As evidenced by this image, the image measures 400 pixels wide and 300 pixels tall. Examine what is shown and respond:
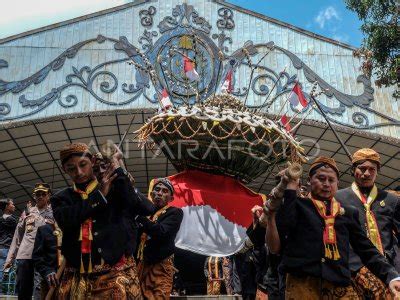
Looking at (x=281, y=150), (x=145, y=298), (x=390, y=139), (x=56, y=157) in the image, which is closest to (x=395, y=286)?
(x=145, y=298)

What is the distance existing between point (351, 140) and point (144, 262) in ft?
30.1

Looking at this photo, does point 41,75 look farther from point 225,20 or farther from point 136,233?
point 136,233

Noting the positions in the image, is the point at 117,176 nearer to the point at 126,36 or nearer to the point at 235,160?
Result: the point at 235,160

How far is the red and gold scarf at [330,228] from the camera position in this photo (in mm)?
2596

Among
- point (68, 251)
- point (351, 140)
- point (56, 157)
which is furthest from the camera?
point (56, 157)

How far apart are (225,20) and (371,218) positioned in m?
9.30

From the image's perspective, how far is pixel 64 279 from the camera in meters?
2.71

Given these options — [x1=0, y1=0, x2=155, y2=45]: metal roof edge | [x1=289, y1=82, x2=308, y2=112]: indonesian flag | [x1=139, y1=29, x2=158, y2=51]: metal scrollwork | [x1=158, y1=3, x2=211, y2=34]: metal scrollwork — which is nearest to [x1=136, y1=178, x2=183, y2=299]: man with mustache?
[x1=289, y1=82, x2=308, y2=112]: indonesian flag

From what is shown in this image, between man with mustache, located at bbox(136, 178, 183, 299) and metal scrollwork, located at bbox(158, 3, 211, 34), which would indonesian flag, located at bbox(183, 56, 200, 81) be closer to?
man with mustache, located at bbox(136, 178, 183, 299)

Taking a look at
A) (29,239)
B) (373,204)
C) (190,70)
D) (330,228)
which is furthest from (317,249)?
(190,70)

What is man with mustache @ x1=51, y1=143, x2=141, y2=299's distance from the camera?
2584mm

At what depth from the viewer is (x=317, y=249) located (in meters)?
2.56

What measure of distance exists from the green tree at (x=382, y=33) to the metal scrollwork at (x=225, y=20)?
5.35 metres

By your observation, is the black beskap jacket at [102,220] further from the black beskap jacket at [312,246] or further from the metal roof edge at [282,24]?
the metal roof edge at [282,24]
